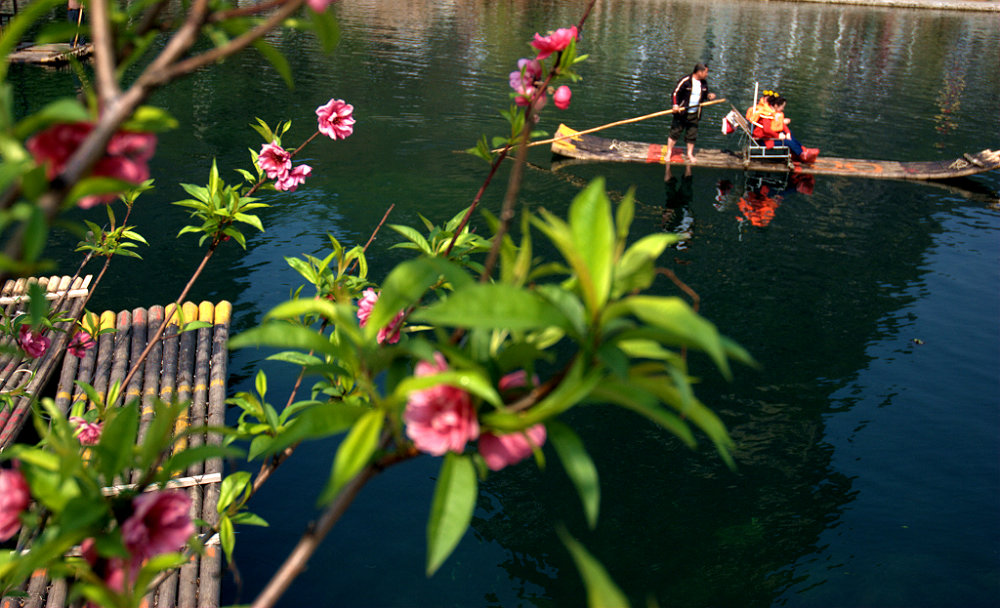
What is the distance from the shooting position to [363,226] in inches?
438

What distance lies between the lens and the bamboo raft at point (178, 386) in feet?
13.5

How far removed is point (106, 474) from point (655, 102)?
19.6 m

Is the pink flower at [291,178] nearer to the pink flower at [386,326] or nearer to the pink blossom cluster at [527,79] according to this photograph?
the pink flower at [386,326]

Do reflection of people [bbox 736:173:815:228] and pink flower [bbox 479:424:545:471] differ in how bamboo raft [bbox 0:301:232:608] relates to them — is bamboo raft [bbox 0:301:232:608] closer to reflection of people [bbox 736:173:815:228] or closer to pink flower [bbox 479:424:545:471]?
pink flower [bbox 479:424:545:471]

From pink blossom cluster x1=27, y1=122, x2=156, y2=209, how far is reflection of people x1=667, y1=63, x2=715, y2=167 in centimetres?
1315

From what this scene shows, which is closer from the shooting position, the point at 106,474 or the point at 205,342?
the point at 106,474

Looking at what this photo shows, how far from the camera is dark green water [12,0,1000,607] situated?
555 centimetres

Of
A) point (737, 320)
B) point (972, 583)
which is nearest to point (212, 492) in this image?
point (972, 583)

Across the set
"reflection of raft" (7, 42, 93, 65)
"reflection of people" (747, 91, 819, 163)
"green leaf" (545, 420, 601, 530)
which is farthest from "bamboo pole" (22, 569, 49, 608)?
"reflection of raft" (7, 42, 93, 65)

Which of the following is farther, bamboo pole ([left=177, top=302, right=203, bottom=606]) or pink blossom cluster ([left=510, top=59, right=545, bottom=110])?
bamboo pole ([left=177, top=302, right=203, bottom=606])

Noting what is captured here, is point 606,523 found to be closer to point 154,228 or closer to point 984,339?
point 984,339

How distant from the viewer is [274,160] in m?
3.45

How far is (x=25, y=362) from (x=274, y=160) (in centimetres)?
362

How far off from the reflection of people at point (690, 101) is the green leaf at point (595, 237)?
12.9 m
